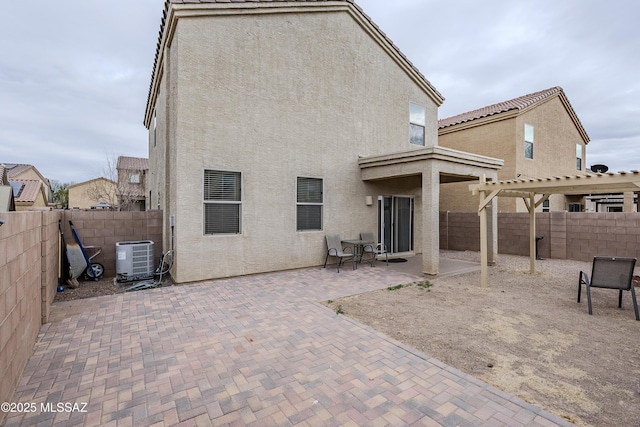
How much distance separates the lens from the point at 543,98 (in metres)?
15.3

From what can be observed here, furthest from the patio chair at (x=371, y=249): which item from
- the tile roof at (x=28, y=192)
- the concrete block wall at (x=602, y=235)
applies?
the tile roof at (x=28, y=192)

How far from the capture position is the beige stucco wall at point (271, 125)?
22.8 ft

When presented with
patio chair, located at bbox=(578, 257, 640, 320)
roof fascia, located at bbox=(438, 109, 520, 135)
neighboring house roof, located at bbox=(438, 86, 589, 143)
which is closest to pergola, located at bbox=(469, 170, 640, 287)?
patio chair, located at bbox=(578, 257, 640, 320)

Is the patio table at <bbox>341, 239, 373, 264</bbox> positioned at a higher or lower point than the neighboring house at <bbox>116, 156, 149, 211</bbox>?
lower

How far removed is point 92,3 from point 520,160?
17842 mm

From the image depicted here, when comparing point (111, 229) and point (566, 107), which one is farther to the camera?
point (566, 107)

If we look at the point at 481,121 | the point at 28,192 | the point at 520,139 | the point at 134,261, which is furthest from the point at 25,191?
the point at 520,139

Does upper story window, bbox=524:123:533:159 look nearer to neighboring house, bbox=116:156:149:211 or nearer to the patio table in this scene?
the patio table

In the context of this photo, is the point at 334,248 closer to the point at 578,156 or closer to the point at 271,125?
the point at 271,125

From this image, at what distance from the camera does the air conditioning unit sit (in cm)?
718

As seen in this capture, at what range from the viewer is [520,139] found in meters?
14.2

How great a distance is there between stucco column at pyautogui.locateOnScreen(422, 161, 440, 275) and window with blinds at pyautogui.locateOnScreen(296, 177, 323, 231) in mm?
3039

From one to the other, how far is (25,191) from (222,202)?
1546cm

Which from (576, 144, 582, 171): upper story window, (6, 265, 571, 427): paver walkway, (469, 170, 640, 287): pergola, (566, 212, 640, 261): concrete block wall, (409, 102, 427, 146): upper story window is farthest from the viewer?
(576, 144, 582, 171): upper story window
